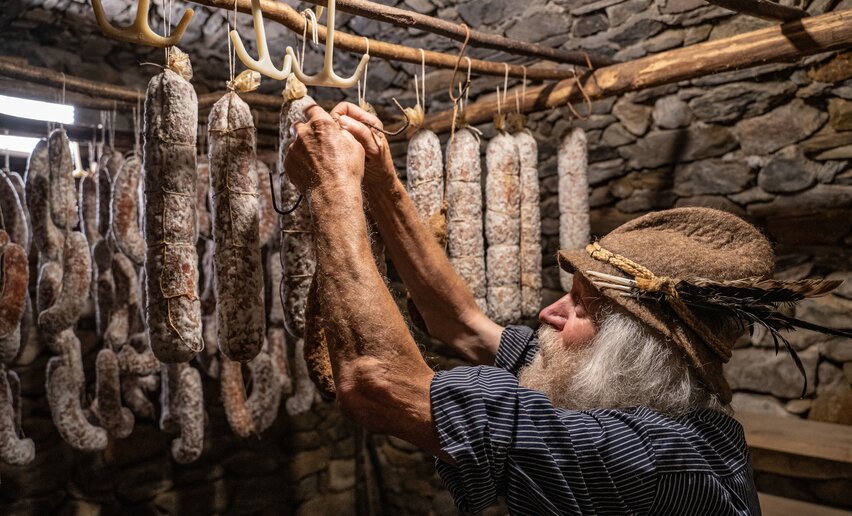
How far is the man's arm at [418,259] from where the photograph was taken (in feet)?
5.51

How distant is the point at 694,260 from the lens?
158cm

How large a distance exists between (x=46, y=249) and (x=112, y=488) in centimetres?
188

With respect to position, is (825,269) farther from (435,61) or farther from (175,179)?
(175,179)

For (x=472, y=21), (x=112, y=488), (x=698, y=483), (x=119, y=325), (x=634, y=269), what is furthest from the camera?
(x=472, y=21)

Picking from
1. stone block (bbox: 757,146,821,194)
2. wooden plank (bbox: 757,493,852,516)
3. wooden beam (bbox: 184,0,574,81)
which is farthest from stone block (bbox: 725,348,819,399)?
wooden beam (bbox: 184,0,574,81)

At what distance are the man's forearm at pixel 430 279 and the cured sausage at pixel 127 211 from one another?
139cm

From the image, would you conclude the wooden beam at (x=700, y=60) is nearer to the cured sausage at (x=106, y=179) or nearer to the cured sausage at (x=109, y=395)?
the cured sausage at (x=106, y=179)

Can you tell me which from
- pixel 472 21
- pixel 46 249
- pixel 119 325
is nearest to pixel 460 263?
pixel 119 325

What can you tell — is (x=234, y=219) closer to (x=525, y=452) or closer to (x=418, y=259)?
(x=418, y=259)

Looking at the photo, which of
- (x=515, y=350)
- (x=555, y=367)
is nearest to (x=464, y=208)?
(x=515, y=350)

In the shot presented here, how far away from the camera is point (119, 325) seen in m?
3.09

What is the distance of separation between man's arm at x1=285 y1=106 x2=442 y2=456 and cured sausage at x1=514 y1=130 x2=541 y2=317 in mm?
1748

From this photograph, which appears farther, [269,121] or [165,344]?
[269,121]

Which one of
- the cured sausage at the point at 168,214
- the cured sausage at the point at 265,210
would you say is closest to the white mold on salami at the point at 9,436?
the cured sausage at the point at 265,210
